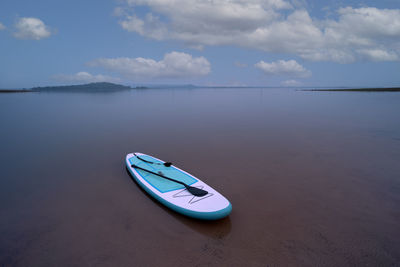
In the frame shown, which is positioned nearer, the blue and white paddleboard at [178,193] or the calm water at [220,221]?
the calm water at [220,221]

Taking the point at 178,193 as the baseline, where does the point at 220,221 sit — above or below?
below

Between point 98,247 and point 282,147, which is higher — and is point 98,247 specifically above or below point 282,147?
below

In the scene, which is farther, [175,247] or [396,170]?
Answer: [396,170]

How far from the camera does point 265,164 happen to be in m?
9.98

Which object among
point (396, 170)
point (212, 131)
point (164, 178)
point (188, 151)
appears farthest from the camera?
point (212, 131)

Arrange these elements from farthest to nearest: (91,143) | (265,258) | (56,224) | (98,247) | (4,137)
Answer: (4,137)
(91,143)
(56,224)
(98,247)
(265,258)

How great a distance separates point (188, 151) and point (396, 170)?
32.1 ft

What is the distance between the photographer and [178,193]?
6.86m

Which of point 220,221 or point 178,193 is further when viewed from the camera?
point 178,193

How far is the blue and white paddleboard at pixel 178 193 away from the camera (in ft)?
19.3

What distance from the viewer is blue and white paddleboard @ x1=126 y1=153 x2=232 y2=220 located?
231 inches

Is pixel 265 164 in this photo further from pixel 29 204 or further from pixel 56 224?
pixel 29 204

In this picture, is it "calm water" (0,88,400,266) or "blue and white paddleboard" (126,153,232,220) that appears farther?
"blue and white paddleboard" (126,153,232,220)

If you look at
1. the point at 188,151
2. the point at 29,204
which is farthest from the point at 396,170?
the point at 29,204
